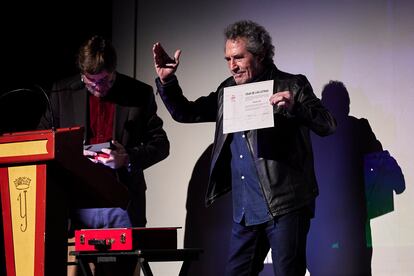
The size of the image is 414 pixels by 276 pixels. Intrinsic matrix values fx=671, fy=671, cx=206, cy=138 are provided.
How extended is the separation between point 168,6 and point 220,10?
1.33 ft

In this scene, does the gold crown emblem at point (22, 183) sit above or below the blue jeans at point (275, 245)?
above

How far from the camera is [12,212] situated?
2455 millimetres

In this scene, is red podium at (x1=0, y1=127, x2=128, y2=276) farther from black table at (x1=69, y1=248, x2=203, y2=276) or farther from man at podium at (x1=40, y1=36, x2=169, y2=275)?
man at podium at (x1=40, y1=36, x2=169, y2=275)

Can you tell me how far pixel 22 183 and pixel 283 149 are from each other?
1319mm

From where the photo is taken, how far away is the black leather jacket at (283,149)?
312 cm

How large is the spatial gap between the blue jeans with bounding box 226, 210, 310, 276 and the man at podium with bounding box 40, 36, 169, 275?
643 millimetres

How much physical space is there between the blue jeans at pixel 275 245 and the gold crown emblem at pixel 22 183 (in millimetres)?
1196

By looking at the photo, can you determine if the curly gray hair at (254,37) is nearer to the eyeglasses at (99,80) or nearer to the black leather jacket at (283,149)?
the black leather jacket at (283,149)

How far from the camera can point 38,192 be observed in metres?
2.40

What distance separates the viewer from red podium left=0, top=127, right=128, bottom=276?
7.82 feet

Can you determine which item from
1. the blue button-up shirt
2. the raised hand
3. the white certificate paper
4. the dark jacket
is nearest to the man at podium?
the dark jacket

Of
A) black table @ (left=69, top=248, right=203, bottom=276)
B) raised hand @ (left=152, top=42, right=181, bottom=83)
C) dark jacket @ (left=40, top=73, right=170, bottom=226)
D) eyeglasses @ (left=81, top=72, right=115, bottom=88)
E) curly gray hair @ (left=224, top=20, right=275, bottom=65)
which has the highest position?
curly gray hair @ (left=224, top=20, right=275, bottom=65)

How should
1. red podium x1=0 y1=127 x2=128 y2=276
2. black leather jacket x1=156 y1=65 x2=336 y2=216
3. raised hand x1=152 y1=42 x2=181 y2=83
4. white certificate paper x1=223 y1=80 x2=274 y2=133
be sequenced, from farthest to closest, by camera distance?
raised hand x1=152 y1=42 x2=181 y2=83
black leather jacket x1=156 y1=65 x2=336 y2=216
white certificate paper x1=223 y1=80 x2=274 y2=133
red podium x1=0 y1=127 x2=128 y2=276

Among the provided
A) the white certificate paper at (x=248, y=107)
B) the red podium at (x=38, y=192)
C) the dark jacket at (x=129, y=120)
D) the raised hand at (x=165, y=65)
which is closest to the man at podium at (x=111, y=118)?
the dark jacket at (x=129, y=120)
